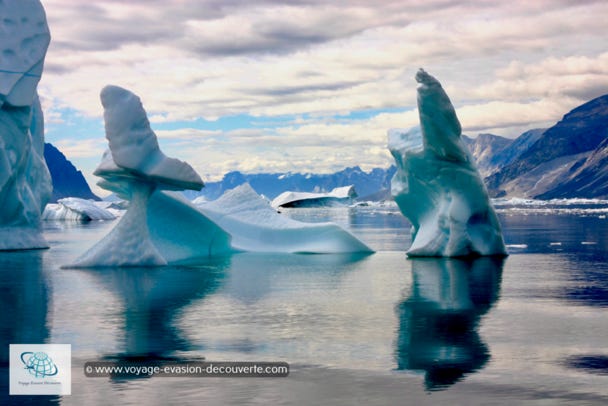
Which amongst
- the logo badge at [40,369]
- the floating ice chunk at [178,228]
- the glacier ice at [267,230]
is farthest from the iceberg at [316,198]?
the logo badge at [40,369]

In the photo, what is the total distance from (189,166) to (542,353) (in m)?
14.3

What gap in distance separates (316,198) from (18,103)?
396ft

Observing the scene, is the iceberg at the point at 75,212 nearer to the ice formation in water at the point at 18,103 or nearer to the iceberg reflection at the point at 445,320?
the ice formation in water at the point at 18,103

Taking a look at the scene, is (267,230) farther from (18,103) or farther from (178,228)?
(18,103)

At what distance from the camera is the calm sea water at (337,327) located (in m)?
9.34

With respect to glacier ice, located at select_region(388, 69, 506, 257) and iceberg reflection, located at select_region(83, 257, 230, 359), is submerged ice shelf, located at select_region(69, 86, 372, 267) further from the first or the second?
glacier ice, located at select_region(388, 69, 506, 257)

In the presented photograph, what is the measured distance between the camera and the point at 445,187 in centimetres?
2648

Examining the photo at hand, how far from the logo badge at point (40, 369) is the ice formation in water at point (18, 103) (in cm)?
2208

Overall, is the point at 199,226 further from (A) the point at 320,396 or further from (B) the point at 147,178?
(A) the point at 320,396

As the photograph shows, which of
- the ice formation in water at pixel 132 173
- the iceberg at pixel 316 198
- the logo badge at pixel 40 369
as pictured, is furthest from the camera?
the iceberg at pixel 316 198

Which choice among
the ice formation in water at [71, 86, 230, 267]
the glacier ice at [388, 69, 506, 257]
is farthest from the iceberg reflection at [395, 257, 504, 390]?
the ice formation in water at [71, 86, 230, 267]

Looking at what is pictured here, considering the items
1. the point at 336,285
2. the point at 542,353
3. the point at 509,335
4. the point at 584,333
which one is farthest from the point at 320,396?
the point at 336,285

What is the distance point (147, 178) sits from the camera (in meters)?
23.6

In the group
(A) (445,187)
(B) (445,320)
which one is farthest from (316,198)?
(B) (445,320)
